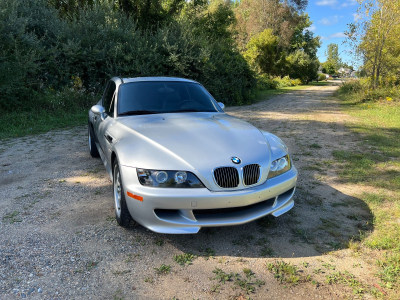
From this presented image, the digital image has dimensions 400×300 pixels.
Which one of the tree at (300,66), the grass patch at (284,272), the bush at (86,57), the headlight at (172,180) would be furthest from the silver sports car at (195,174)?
the tree at (300,66)

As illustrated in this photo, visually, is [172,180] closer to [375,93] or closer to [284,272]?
[284,272]

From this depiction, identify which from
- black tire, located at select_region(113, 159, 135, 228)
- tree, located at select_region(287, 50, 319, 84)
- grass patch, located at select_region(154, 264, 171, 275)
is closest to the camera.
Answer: grass patch, located at select_region(154, 264, 171, 275)

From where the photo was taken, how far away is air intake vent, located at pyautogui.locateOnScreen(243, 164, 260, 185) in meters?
2.87

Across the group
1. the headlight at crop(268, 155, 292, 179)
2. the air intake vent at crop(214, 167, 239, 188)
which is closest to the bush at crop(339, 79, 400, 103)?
the headlight at crop(268, 155, 292, 179)

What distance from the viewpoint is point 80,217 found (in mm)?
3598

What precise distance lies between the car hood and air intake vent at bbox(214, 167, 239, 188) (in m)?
0.05

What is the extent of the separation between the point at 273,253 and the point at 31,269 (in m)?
2.11

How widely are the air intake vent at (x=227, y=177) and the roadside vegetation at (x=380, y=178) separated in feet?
4.31

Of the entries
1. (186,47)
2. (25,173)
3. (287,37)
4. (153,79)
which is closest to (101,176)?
(25,173)

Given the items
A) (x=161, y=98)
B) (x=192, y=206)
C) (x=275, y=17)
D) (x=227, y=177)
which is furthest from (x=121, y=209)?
(x=275, y=17)

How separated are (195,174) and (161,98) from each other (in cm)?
191

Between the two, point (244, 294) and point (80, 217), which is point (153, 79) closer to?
point (80, 217)

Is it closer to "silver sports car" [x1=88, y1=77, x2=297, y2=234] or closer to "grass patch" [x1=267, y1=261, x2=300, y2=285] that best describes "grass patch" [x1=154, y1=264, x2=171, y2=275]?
"silver sports car" [x1=88, y1=77, x2=297, y2=234]

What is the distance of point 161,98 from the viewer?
14.3ft
